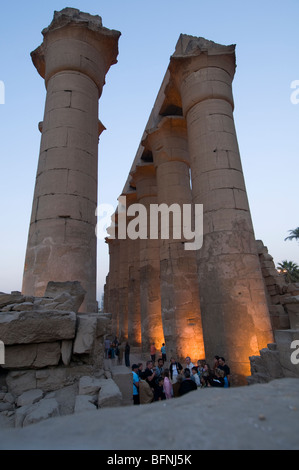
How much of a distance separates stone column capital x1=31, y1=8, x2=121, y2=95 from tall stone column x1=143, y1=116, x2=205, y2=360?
512cm

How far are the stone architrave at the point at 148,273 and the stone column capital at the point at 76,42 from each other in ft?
26.9

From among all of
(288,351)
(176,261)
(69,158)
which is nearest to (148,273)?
(176,261)

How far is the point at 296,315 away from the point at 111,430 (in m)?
8.20

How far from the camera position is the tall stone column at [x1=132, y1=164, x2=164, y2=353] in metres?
13.5

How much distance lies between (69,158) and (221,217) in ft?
14.9

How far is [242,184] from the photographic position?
855cm

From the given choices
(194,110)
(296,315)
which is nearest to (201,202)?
(194,110)

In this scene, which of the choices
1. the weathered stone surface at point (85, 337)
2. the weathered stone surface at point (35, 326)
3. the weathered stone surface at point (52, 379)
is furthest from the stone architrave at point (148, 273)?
the weathered stone surface at point (35, 326)

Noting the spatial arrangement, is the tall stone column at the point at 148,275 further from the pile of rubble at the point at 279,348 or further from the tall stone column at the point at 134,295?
the pile of rubble at the point at 279,348

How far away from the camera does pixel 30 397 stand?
3.49 meters

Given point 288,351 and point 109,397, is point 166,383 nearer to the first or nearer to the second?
point 109,397

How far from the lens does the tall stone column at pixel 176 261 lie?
10625 mm

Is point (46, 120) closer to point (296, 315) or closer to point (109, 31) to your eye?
point (109, 31)

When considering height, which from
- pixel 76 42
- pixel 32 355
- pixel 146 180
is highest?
pixel 146 180
